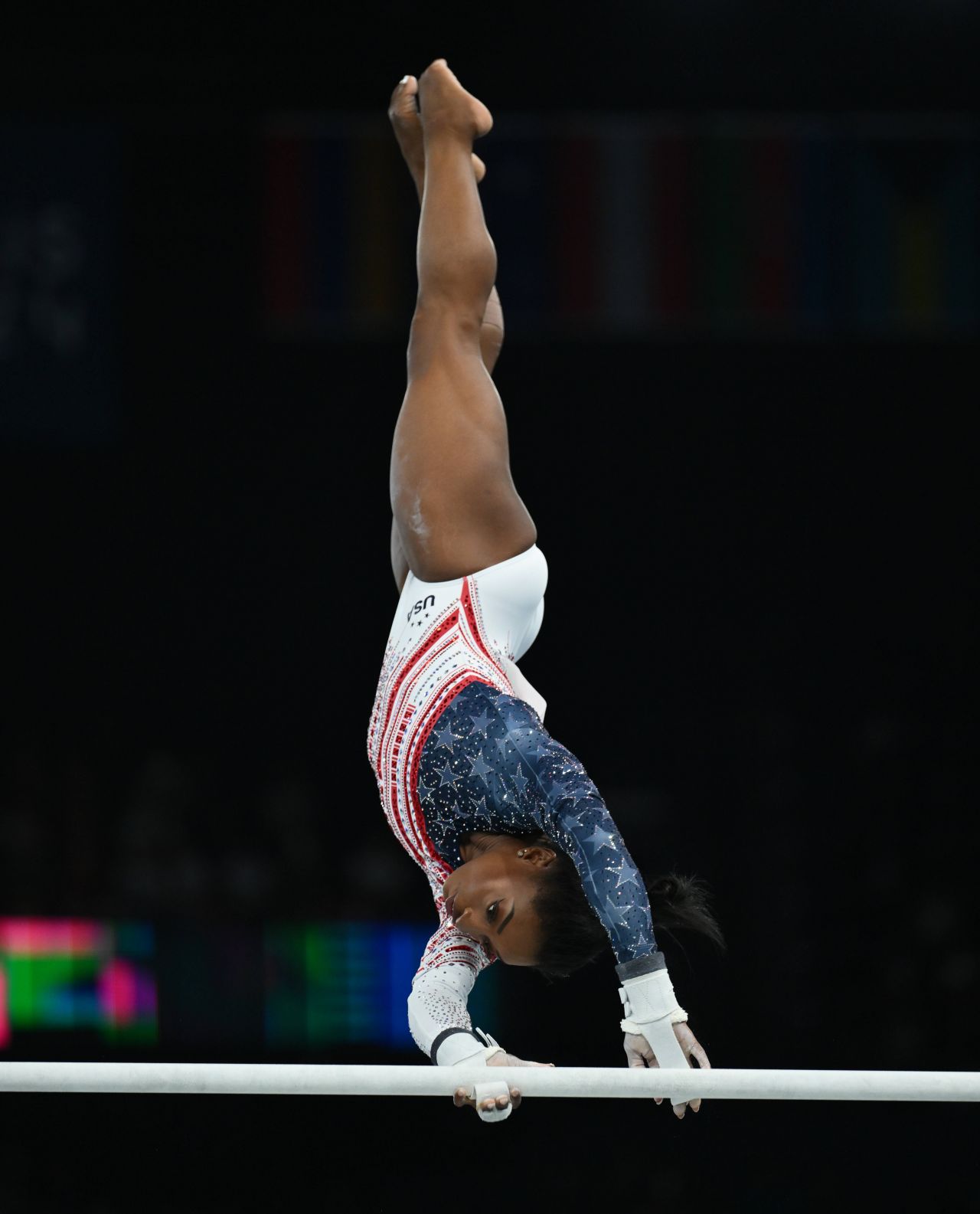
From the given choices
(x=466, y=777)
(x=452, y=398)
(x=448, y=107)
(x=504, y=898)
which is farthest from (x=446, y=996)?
(x=448, y=107)

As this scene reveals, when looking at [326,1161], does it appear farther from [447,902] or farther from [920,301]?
[920,301]

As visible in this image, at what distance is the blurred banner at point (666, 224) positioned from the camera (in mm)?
6438

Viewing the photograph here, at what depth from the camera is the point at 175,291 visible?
692 cm

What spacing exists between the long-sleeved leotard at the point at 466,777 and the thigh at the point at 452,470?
2.5 inches

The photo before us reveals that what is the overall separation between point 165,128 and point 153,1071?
Result: 4524mm

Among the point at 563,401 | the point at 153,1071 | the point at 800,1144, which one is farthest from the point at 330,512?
the point at 153,1071

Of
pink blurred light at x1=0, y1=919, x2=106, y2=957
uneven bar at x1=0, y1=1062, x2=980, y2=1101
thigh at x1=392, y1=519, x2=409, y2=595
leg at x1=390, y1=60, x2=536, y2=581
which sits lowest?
uneven bar at x1=0, y1=1062, x2=980, y2=1101

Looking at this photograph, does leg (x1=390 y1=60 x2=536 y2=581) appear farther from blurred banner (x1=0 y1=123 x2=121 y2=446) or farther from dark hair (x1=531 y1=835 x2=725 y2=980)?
blurred banner (x1=0 y1=123 x2=121 y2=446)

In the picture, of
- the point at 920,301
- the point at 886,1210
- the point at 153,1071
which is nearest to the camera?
the point at 153,1071

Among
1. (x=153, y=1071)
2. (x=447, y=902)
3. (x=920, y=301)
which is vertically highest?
(x=920, y=301)

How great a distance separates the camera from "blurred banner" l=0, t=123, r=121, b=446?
20.1 feet

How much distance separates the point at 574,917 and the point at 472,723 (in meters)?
0.42

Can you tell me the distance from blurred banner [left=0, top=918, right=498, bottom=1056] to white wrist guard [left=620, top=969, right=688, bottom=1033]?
3.50m

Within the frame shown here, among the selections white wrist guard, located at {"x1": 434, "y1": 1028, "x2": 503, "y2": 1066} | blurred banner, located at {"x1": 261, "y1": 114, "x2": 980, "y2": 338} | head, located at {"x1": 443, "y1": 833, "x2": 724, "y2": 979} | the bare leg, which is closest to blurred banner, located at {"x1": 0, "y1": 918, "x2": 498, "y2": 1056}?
blurred banner, located at {"x1": 261, "y1": 114, "x2": 980, "y2": 338}
